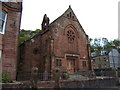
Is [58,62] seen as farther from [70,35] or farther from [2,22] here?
[2,22]

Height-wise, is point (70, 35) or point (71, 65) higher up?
point (70, 35)

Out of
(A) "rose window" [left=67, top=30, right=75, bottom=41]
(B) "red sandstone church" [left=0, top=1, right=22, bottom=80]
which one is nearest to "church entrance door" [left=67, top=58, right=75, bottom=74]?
(A) "rose window" [left=67, top=30, right=75, bottom=41]

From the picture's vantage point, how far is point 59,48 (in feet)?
70.6

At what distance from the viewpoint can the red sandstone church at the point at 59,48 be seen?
67.7 feet

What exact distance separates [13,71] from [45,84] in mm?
3704

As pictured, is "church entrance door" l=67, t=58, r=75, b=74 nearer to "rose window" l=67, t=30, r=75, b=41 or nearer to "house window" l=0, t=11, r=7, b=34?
"rose window" l=67, t=30, r=75, b=41

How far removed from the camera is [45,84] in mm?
12016

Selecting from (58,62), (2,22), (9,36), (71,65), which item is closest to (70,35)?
(71,65)

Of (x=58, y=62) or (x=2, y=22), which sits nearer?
(x=2, y=22)

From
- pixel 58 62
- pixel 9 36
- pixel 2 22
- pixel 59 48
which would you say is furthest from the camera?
pixel 59 48

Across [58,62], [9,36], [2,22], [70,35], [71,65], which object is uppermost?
[70,35]

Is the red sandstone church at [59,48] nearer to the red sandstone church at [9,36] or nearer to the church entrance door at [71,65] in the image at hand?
the church entrance door at [71,65]

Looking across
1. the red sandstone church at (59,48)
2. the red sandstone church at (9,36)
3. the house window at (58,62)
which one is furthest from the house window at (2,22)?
the house window at (58,62)

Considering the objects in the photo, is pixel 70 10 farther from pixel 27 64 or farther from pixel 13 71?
pixel 13 71
